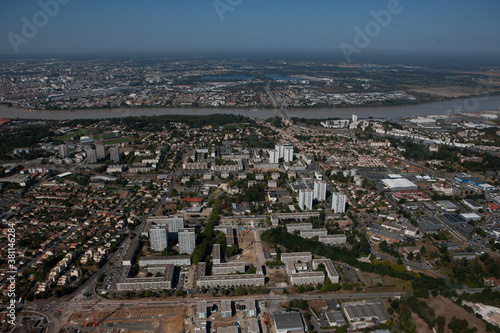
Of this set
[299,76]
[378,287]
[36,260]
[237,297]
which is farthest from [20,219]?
[299,76]

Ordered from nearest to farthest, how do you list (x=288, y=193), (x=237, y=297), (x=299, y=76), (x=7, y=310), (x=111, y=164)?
(x=7, y=310) → (x=237, y=297) → (x=288, y=193) → (x=111, y=164) → (x=299, y=76)

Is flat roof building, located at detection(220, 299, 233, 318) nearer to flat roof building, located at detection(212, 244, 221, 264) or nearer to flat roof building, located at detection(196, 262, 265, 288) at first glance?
flat roof building, located at detection(196, 262, 265, 288)

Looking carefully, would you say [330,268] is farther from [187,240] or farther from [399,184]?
[399,184]

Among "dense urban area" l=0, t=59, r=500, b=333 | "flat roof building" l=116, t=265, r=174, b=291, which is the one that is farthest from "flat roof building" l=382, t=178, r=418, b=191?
"flat roof building" l=116, t=265, r=174, b=291

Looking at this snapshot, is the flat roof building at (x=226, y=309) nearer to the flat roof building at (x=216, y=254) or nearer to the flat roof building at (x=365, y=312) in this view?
the flat roof building at (x=216, y=254)

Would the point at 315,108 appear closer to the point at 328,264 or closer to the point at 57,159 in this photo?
the point at 57,159

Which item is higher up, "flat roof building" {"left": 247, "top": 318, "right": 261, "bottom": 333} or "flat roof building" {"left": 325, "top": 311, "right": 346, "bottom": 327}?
"flat roof building" {"left": 247, "top": 318, "right": 261, "bottom": 333}
